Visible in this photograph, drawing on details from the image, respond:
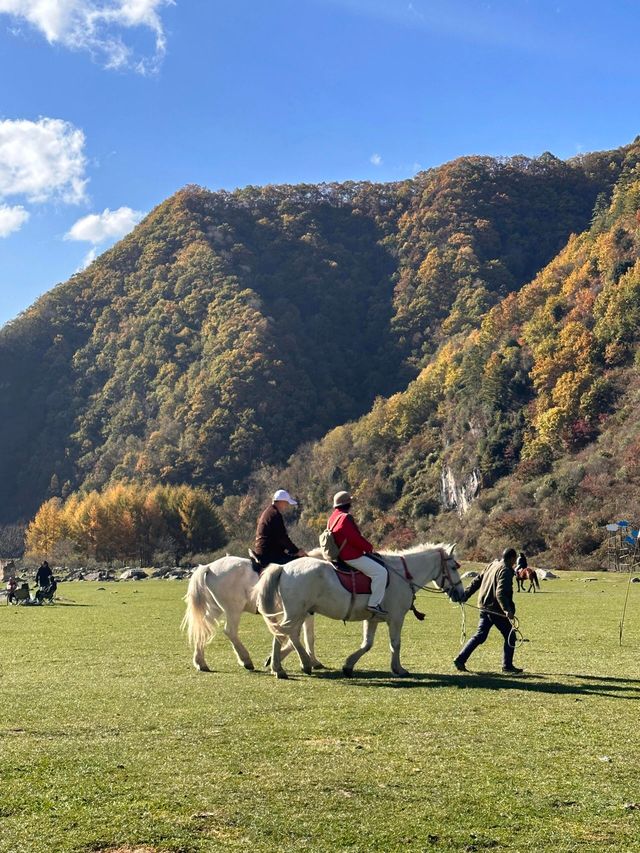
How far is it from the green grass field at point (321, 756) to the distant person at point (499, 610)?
0.41 m

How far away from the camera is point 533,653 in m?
14.7

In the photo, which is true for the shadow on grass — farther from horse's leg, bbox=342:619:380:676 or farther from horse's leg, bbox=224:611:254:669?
horse's leg, bbox=224:611:254:669

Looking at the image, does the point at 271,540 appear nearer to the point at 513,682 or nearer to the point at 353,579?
the point at 353,579

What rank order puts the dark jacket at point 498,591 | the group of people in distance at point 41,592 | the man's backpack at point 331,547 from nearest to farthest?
the man's backpack at point 331,547 → the dark jacket at point 498,591 → the group of people in distance at point 41,592

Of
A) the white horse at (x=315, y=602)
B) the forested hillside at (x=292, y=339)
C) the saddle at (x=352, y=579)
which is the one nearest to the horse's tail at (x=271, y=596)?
the white horse at (x=315, y=602)

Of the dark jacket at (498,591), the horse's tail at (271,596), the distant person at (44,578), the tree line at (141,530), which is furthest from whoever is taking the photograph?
the tree line at (141,530)

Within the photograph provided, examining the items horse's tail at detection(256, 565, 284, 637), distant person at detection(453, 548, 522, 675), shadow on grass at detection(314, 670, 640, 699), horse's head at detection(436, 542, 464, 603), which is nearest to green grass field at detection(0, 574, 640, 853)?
shadow on grass at detection(314, 670, 640, 699)

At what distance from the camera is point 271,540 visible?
13.2m

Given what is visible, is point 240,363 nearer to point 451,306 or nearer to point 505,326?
point 451,306

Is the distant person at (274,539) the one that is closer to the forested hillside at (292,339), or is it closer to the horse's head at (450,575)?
the horse's head at (450,575)

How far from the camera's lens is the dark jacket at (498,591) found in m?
12.6

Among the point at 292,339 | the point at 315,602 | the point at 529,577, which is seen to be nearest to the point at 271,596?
Result: the point at 315,602

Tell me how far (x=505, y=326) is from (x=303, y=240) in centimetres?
9294

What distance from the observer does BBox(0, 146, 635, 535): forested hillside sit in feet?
339
